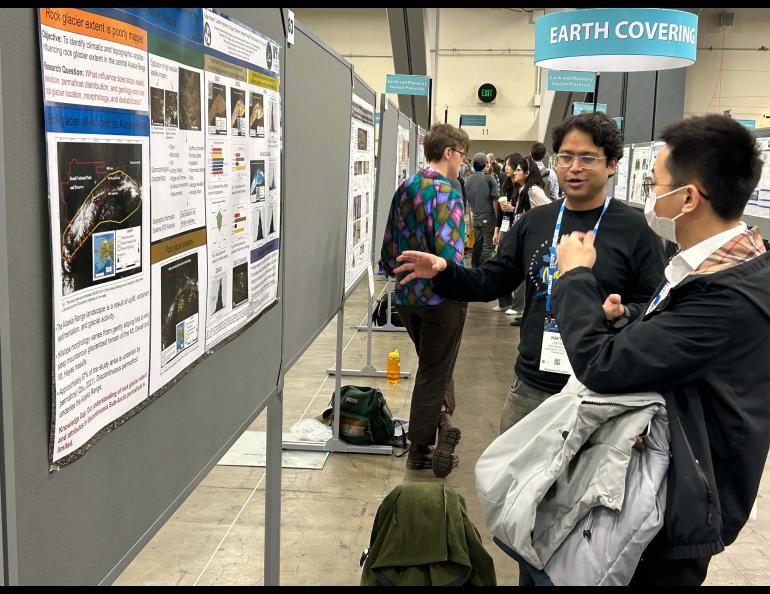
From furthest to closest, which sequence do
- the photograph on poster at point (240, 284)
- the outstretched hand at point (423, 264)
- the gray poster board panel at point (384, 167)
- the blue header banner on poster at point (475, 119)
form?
the blue header banner on poster at point (475, 119)
the gray poster board panel at point (384, 167)
the outstretched hand at point (423, 264)
the photograph on poster at point (240, 284)

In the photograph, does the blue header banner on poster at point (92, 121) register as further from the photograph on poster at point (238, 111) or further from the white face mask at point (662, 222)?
the white face mask at point (662, 222)

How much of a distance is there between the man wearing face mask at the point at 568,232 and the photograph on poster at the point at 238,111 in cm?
88

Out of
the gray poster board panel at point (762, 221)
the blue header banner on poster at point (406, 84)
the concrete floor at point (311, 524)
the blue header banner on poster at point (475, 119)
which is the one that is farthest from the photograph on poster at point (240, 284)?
the blue header banner on poster at point (475, 119)

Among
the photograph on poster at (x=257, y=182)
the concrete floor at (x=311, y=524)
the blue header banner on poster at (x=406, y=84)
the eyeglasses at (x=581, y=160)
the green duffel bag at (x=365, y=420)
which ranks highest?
the blue header banner on poster at (x=406, y=84)

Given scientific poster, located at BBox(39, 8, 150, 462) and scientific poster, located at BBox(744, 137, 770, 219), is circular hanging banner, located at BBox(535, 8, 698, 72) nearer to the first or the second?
scientific poster, located at BBox(744, 137, 770, 219)

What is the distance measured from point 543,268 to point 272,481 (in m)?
1.04

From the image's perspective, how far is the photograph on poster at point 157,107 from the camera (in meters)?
1.16

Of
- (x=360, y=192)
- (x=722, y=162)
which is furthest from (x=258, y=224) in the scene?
(x=360, y=192)

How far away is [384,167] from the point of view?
504 cm

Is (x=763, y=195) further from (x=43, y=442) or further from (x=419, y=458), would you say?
(x=43, y=442)

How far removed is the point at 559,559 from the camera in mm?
1543

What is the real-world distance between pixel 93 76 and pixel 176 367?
564 millimetres

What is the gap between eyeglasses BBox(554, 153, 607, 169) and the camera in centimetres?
219
